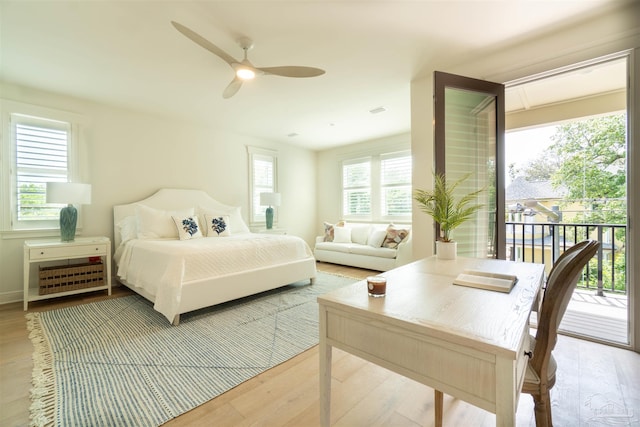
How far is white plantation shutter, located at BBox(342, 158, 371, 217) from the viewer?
18.7ft

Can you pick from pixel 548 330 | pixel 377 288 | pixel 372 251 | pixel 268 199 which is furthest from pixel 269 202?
pixel 548 330

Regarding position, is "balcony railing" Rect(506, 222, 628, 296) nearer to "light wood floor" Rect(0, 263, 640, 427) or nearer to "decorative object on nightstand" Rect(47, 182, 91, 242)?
"light wood floor" Rect(0, 263, 640, 427)

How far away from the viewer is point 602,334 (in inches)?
87.8

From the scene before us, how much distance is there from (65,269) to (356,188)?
15.8 feet

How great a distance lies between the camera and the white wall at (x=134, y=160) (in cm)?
313

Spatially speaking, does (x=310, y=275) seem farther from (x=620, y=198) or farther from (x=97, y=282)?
(x=620, y=198)

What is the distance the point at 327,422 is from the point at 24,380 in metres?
1.97

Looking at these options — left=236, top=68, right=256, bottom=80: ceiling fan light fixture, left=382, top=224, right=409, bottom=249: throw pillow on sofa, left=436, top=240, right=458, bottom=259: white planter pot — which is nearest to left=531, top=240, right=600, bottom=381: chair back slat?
left=436, top=240, right=458, bottom=259: white planter pot

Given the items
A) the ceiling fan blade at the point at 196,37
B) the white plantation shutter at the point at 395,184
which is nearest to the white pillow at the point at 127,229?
→ the ceiling fan blade at the point at 196,37

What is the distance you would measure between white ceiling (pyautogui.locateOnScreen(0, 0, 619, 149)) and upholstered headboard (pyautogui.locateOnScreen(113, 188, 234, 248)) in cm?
130

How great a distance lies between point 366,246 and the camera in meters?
4.77

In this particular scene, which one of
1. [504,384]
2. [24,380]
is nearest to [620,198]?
[504,384]

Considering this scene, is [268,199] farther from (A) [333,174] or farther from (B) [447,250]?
(B) [447,250]

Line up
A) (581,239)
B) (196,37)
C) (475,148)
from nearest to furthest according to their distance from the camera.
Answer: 1. (196,37)
2. (475,148)
3. (581,239)
